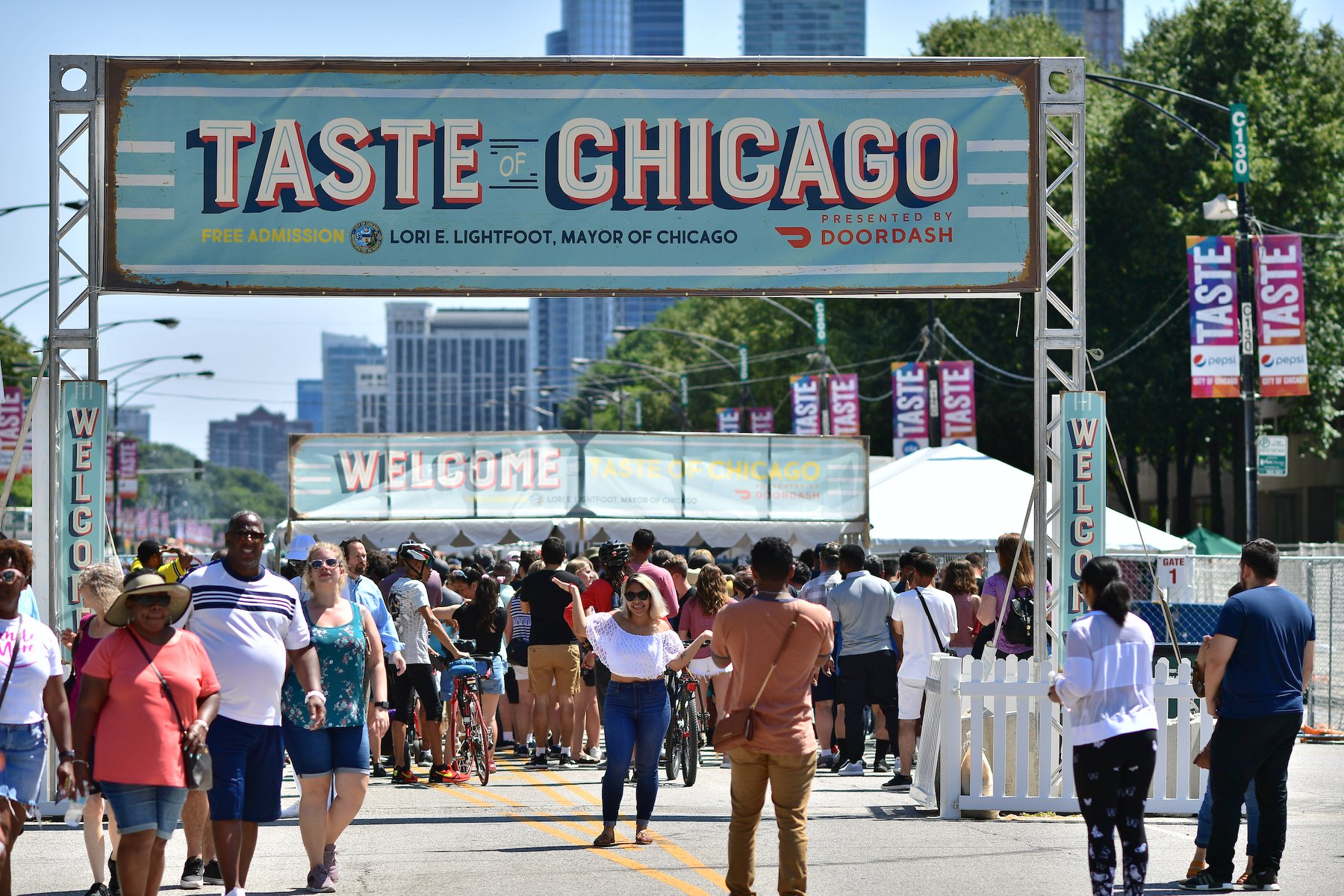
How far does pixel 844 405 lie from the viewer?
43.8m

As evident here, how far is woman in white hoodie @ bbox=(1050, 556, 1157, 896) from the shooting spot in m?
7.88

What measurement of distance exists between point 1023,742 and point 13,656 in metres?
6.71

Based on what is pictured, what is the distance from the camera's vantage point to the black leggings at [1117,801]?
7840 mm

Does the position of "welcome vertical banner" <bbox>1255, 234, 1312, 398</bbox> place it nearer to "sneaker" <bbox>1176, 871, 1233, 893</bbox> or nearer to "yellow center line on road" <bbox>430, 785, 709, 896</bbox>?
"yellow center line on road" <bbox>430, 785, 709, 896</bbox>

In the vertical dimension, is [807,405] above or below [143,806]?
above

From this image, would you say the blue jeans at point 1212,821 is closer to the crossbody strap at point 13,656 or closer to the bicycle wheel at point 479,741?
→ the crossbody strap at point 13,656

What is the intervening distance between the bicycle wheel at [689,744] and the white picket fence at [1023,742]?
268 cm

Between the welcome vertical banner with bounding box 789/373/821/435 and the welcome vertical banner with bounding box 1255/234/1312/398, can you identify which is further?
the welcome vertical banner with bounding box 789/373/821/435

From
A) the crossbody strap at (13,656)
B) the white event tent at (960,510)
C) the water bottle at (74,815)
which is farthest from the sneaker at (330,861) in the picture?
the white event tent at (960,510)

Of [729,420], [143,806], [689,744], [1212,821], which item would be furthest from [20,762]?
[729,420]

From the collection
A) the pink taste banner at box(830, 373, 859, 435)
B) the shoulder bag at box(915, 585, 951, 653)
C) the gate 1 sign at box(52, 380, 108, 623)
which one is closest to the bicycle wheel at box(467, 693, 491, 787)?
the gate 1 sign at box(52, 380, 108, 623)

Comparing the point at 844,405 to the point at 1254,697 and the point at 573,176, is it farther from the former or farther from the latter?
the point at 1254,697

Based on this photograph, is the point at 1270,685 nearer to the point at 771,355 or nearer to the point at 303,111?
the point at 303,111

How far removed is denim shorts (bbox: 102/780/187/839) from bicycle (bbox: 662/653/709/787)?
719 centimetres
